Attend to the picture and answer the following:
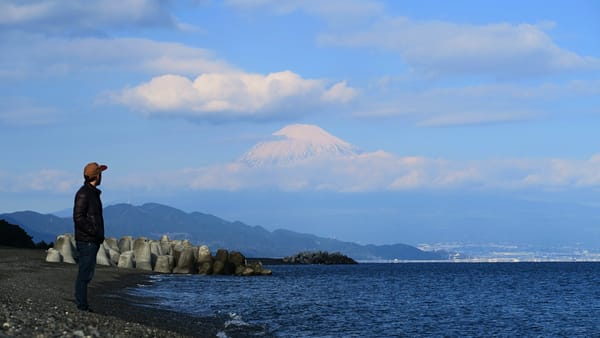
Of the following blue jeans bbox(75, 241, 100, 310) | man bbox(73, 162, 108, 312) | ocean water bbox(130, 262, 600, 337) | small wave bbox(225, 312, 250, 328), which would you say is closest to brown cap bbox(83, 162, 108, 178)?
man bbox(73, 162, 108, 312)

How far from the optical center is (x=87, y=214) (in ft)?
59.9

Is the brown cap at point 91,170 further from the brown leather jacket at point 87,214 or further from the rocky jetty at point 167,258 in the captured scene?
the rocky jetty at point 167,258

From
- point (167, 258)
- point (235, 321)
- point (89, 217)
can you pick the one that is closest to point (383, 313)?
point (235, 321)

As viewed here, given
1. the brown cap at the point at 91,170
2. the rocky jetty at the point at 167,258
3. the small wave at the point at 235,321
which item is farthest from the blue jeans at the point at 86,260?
the rocky jetty at the point at 167,258

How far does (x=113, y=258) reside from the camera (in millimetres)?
70188

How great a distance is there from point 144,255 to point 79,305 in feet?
184

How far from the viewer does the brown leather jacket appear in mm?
18172

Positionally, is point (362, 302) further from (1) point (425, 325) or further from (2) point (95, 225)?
(2) point (95, 225)

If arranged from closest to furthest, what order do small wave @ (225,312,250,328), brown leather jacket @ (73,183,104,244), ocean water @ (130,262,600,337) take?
brown leather jacket @ (73,183,104,244)
small wave @ (225,312,250,328)
ocean water @ (130,262,600,337)

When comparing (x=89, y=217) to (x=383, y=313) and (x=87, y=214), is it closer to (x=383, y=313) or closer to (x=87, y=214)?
(x=87, y=214)

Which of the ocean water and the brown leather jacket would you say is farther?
the ocean water

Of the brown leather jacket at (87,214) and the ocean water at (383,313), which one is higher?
the brown leather jacket at (87,214)

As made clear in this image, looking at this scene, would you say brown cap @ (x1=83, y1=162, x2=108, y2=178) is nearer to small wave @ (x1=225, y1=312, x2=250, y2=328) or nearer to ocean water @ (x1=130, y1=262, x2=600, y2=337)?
ocean water @ (x1=130, y1=262, x2=600, y2=337)

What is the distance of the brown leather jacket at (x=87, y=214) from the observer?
59.6ft
